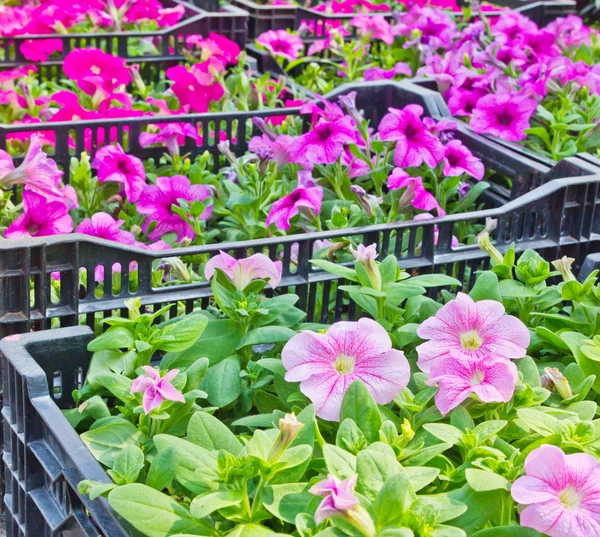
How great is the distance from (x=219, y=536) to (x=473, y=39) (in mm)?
2144

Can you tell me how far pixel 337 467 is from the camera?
3.13 feet

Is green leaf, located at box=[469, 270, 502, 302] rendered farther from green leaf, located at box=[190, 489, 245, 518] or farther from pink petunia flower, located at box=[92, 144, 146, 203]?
pink petunia flower, located at box=[92, 144, 146, 203]

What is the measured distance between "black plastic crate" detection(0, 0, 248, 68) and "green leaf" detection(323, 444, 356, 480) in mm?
1862

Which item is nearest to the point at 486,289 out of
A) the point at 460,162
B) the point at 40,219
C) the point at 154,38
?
the point at 460,162

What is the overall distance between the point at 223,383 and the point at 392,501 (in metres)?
0.35

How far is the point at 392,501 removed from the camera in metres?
0.89

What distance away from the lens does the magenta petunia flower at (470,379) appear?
109 centimetres

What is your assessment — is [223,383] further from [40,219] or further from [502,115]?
[502,115]

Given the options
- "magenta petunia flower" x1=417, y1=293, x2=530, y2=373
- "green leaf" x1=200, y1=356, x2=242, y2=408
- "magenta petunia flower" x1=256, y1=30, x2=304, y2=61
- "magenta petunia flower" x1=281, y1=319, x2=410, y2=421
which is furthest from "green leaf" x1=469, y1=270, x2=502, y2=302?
"magenta petunia flower" x1=256, y1=30, x2=304, y2=61

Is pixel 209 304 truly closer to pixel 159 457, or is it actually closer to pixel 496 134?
pixel 159 457

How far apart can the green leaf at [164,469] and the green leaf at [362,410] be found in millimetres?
193

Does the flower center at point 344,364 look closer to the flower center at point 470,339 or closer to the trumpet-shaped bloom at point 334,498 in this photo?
the flower center at point 470,339

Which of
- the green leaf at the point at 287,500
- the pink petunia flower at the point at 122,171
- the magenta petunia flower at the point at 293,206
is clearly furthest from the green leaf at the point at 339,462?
the pink petunia flower at the point at 122,171

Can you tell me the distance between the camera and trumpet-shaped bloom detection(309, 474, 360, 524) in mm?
837
